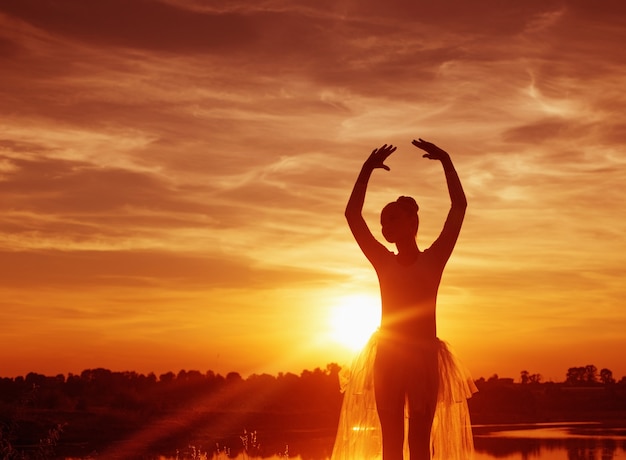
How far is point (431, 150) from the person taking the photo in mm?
6547

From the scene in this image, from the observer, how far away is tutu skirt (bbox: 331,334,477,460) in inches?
265

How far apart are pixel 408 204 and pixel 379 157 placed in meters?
0.45

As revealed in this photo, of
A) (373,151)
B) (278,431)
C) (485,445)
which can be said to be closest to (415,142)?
(373,151)

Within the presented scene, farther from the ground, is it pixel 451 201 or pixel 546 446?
pixel 451 201

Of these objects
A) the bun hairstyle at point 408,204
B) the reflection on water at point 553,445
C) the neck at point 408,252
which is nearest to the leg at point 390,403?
the neck at point 408,252

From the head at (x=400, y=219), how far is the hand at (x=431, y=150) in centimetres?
40

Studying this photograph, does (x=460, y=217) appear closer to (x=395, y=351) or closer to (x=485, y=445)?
(x=395, y=351)

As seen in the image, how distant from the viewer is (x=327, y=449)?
149ft

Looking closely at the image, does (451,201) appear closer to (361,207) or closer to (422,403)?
(361,207)

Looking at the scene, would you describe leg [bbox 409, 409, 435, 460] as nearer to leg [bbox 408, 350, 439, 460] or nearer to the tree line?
leg [bbox 408, 350, 439, 460]

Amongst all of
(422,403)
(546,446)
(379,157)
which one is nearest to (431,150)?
(379,157)

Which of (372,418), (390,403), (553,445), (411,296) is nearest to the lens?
(411,296)

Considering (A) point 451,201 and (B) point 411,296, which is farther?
(A) point 451,201

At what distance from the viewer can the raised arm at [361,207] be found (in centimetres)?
651
